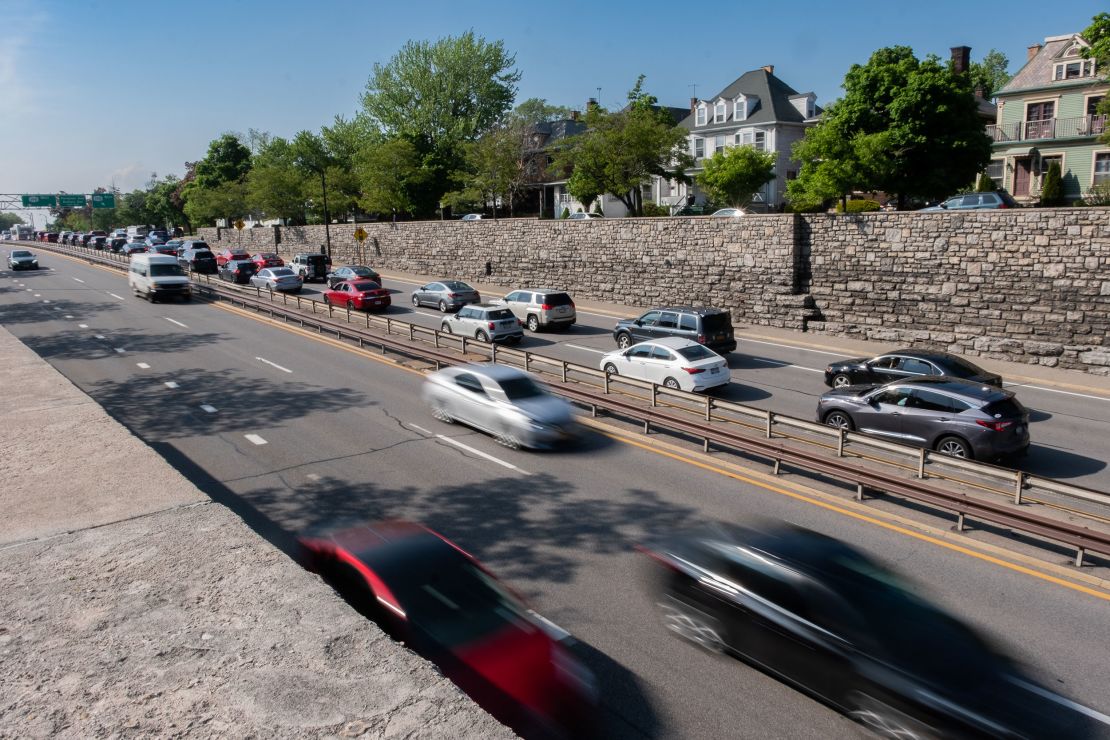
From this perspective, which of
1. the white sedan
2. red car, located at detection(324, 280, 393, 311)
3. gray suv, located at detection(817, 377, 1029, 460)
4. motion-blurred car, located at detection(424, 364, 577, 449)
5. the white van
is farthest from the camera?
the white van

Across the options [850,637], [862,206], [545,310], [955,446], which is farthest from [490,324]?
[862,206]

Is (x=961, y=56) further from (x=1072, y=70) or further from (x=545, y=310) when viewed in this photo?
(x=545, y=310)

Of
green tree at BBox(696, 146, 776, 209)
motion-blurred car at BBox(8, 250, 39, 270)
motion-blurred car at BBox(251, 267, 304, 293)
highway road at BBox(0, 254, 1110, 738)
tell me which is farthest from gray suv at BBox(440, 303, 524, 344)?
motion-blurred car at BBox(8, 250, 39, 270)

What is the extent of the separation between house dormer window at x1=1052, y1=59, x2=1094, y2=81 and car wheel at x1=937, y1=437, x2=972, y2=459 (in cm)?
4077

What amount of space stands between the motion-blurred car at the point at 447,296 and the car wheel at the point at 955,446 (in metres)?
24.4

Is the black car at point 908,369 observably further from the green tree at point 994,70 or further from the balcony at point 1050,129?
the green tree at point 994,70

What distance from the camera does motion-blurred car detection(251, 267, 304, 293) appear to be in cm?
4275

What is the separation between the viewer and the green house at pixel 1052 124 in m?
43.0

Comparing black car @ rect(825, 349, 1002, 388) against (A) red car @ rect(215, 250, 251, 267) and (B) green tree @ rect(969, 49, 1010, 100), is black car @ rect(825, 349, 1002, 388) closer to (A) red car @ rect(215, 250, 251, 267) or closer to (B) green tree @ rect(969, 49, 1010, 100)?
Result: (A) red car @ rect(215, 250, 251, 267)

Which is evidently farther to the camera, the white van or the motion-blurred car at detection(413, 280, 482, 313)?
the white van

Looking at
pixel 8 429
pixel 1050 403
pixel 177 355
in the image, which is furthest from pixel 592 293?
pixel 8 429

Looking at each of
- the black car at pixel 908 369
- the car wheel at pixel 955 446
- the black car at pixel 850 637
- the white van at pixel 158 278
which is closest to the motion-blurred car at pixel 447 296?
the white van at pixel 158 278

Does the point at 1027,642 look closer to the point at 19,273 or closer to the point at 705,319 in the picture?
the point at 705,319

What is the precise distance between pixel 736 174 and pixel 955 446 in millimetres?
38896
